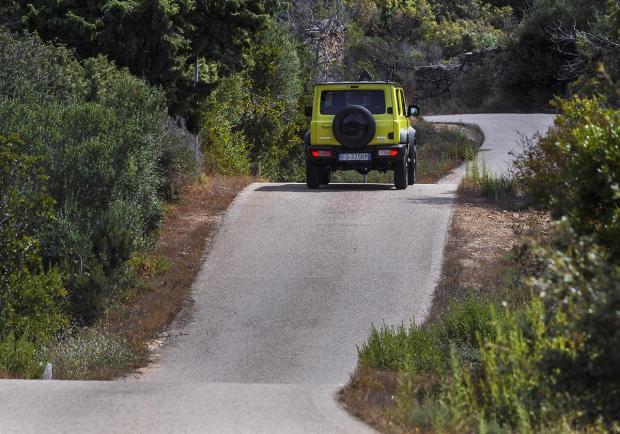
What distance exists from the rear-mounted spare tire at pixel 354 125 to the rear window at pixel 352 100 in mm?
562

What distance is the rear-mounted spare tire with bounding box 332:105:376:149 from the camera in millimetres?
21781

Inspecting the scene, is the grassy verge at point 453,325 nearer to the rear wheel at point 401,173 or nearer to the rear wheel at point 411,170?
the rear wheel at point 401,173

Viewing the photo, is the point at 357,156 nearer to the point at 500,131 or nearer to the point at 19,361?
the point at 19,361

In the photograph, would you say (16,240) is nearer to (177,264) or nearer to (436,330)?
(177,264)

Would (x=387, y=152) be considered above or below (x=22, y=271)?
above

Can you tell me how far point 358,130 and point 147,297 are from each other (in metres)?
7.07

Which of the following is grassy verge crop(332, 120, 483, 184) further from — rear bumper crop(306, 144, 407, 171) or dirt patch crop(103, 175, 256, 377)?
dirt patch crop(103, 175, 256, 377)

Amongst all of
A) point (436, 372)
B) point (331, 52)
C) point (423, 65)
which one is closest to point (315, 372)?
point (436, 372)

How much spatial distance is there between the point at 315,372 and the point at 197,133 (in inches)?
428

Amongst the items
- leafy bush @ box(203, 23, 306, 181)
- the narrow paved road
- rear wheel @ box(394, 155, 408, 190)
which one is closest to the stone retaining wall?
leafy bush @ box(203, 23, 306, 181)

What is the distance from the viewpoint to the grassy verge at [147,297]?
1327 centimetres

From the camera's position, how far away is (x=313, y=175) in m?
22.9

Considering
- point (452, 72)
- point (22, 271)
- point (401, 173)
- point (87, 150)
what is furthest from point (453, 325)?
point (452, 72)

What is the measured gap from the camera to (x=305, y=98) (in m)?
33.9
